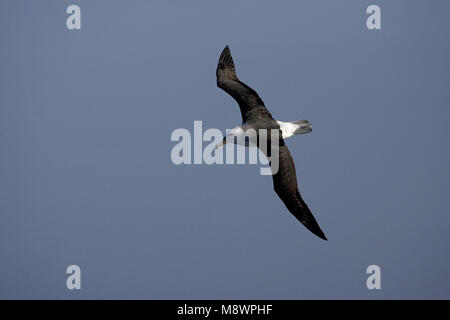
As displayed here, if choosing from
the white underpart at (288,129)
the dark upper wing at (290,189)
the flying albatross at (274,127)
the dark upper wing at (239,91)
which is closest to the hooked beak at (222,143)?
the flying albatross at (274,127)

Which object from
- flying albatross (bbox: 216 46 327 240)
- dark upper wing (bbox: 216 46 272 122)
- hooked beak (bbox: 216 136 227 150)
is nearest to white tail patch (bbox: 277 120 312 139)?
flying albatross (bbox: 216 46 327 240)

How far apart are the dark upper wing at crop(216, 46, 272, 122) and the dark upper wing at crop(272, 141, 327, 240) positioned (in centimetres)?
171

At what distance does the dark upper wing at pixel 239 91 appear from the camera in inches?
788

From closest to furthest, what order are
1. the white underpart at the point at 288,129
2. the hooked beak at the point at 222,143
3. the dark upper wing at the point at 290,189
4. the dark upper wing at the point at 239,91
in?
the dark upper wing at the point at 290,189, the white underpart at the point at 288,129, the dark upper wing at the point at 239,91, the hooked beak at the point at 222,143

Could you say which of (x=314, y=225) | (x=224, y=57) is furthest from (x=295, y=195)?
(x=224, y=57)

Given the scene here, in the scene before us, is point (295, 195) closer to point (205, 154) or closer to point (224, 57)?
point (205, 154)

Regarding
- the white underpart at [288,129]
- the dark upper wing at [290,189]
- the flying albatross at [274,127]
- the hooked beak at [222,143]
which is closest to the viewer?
the dark upper wing at [290,189]

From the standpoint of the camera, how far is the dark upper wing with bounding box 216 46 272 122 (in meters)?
20.0

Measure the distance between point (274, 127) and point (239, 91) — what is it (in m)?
1.75

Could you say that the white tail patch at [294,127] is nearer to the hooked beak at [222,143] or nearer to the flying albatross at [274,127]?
the flying albatross at [274,127]

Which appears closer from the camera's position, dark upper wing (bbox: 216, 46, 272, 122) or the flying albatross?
the flying albatross

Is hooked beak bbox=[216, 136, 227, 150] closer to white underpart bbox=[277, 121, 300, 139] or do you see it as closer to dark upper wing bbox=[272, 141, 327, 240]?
white underpart bbox=[277, 121, 300, 139]
